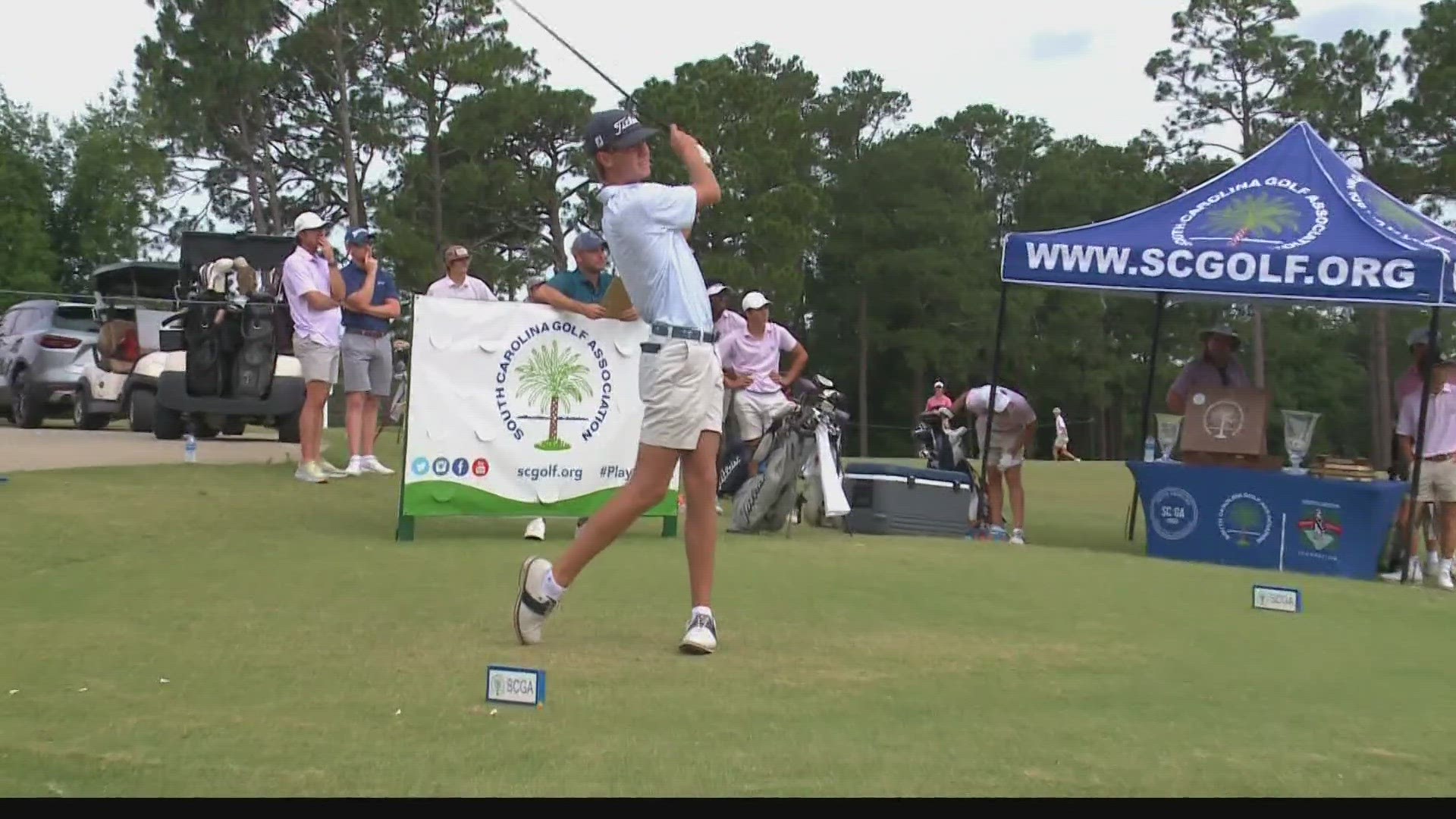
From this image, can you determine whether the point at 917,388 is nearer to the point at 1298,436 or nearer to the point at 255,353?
the point at 255,353

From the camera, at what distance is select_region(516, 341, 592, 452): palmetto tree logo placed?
31.7 ft

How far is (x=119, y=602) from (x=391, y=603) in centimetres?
112

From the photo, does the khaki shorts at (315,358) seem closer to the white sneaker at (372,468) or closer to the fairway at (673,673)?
the white sneaker at (372,468)

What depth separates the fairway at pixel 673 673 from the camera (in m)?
4.18

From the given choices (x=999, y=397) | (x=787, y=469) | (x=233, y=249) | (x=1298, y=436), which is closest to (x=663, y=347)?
(x=787, y=469)

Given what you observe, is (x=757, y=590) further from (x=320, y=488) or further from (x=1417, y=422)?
(x=1417, y=422)

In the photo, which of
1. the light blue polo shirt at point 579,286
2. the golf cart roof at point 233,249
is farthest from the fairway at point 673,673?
the golf cart roof at point 233,249

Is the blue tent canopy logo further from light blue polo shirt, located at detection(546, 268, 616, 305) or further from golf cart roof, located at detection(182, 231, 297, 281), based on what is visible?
golf cart roof, located at detection(182, 231, 297, 281)

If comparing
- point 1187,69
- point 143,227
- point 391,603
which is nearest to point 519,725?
point 391,603

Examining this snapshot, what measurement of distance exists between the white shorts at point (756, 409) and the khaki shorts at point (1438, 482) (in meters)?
4.57

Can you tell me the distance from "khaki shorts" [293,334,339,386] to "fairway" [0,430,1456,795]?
7.24ft

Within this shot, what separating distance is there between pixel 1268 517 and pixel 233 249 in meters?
14.1

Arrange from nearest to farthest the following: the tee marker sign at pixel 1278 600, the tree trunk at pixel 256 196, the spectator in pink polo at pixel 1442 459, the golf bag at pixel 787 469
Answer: the tee marker sign at pixel 1278 600 < the golf bag at pixel 787 469 < the spectator in pink polo at pixel 1442 459 < the tree trunk at pixel 256 196

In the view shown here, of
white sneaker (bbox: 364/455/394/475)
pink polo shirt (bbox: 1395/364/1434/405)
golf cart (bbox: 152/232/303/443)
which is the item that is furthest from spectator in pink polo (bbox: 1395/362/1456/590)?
golf cart (bbox: 152/232/303/443)
